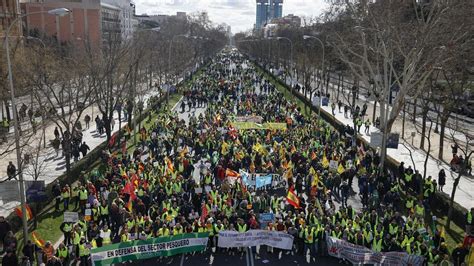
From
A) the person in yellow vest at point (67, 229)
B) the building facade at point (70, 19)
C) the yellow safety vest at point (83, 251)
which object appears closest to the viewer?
the yellow safety vest at point (83, 251)

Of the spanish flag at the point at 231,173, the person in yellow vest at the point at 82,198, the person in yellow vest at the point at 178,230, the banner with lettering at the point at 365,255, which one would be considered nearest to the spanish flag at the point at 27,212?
the person in yellow vest at the point at 82,198

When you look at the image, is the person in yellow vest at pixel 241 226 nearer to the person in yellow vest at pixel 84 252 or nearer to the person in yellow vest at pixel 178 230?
the person in yellow vest at pixel 178 230

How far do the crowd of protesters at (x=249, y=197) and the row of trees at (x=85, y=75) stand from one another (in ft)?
11.4

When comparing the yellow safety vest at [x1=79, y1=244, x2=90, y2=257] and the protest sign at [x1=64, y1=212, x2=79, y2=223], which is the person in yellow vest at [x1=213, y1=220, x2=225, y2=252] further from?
the protest sign at [x1=64, y1=212, x2=79, y2=223]

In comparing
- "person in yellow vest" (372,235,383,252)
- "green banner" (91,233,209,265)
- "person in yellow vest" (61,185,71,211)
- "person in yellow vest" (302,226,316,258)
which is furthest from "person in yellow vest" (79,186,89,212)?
"person in yellow vest" (372,235,383,252)

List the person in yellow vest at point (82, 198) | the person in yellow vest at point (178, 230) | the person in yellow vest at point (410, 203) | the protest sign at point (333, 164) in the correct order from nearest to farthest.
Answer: the person in yellow vest at point (178, 230) < the person in yellow vest at point (410, 203) < the person in yellow vest at point (82, 198) < the protest sign at point (333, 164)

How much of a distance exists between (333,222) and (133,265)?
6.54m

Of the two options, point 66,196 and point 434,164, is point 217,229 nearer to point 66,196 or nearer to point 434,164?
point 66,196

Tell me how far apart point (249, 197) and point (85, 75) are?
19062 mm

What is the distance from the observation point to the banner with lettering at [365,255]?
14102 millimetres

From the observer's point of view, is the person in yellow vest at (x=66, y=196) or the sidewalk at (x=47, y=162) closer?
the person in yellow vest at (x=66, y=196)

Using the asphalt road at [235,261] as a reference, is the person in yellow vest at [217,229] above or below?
above

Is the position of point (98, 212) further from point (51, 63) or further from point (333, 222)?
point (51, 63)

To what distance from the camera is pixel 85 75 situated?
32.8 metres
